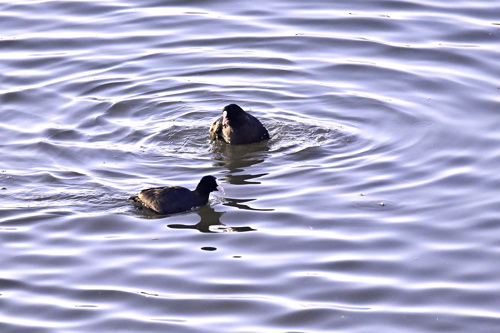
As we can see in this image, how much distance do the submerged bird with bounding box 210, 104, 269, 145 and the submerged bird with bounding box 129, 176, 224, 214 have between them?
218 centimetres

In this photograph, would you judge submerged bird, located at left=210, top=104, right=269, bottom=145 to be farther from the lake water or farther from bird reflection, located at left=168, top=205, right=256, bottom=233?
bird reflection, located at left=168, top=205, right=256, bottom=233

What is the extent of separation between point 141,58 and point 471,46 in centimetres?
655

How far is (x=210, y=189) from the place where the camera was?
42.7 feet

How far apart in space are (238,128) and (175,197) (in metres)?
2.78

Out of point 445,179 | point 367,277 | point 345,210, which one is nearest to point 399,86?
point 445,179

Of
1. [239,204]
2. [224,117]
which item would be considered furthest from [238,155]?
[239,204]

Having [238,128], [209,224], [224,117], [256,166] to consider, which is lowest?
[209,224]

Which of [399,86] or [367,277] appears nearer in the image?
[367,277]

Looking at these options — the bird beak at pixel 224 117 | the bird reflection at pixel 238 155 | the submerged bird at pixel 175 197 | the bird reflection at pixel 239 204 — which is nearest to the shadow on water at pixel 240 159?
the bird reflection at pixel 238 155

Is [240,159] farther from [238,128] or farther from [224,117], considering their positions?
[224,117]

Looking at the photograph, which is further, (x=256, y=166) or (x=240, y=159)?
(x=240, y=159)

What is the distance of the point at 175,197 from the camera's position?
1262cm

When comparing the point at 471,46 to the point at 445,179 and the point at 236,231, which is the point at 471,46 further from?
the point at 236,231

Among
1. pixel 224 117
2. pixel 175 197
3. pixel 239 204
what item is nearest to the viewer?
pixel 175 197
